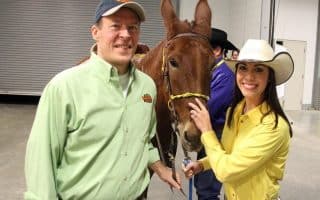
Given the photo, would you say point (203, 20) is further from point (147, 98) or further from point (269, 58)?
point (147, 98)

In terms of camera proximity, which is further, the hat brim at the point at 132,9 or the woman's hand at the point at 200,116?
the woman's hand at the point at 200,116

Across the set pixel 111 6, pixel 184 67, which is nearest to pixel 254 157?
pixel 184 67

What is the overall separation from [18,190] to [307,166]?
164 inches

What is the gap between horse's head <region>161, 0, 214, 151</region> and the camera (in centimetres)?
178

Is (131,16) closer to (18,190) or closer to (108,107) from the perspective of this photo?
(108,107)

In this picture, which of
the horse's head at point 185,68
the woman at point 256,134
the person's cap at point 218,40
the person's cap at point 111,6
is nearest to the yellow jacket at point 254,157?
the woman at point 256,134

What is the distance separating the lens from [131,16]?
4.47 ft

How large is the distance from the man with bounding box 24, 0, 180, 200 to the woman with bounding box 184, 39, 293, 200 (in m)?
0.40

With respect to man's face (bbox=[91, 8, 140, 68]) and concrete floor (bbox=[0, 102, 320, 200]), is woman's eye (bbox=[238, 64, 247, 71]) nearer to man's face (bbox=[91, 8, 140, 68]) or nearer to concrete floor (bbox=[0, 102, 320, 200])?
man's face (bbox=[91, 8, 140, 68])

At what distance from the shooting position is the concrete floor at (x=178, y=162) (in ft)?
14.4

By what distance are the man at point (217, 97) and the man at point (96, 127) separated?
1212 mm

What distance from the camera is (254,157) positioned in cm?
159

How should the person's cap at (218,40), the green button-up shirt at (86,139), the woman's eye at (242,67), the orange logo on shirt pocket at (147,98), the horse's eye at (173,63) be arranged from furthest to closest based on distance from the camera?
the person's cap at (218,40) → the horse's eye at (173,63) → the woman's eye at (242,67) → the orange logo on shirt pocket at (147,98) → the green button-up shirt at (86,139)

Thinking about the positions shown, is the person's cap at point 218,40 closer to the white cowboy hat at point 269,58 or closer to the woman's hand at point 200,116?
the white cowboy hat at point 269,58
